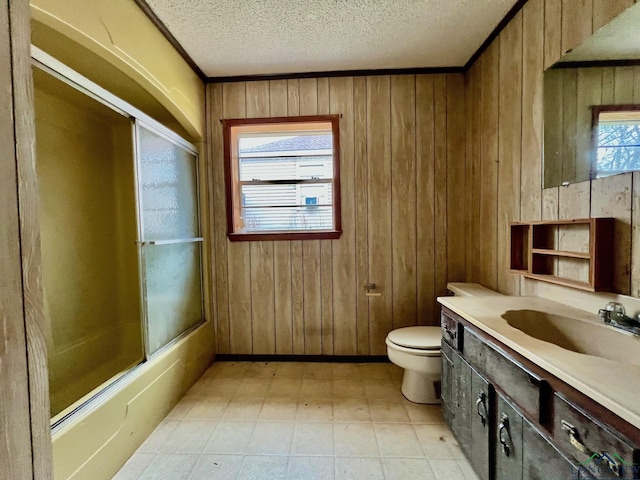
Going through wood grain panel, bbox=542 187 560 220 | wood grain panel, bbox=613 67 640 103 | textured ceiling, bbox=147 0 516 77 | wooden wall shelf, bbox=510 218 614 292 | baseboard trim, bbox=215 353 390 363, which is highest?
textured ceiling, bbox=147 0 516 77

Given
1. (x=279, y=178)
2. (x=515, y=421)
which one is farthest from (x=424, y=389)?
(x=279, y=178)

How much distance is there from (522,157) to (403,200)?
34.9 inches

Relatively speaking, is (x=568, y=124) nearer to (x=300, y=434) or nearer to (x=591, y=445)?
(x=591, y=445)

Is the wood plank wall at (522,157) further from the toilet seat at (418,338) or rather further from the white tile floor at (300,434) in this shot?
the white tile floor at (300,434)

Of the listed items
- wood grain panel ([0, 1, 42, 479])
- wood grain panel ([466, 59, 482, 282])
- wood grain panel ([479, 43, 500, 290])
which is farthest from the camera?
wood grain panel ([466, 59, 482, 282])

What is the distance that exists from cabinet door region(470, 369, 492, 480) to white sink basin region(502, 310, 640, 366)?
32 cm

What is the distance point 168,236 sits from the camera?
2.00 m

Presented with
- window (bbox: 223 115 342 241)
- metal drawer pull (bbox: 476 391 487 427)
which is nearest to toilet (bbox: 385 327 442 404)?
metal drawer pull (bbox: 476 391 487 427)

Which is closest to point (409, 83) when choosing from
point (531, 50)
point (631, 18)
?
point (531, 50)

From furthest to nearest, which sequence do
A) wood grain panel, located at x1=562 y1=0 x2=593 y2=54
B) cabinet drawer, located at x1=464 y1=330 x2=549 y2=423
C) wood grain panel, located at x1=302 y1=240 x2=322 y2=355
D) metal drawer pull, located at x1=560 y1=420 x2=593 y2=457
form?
wood grain panel, located at x1=302 y1=240 x2=322 y2=355
wood grain panel, located at x1=562 y1=0 x2=593 y2=54
cabinet drawer, located at x1=464 y1=330 x2=549 y2=423
metal drawer pull, located at x1=560 y1=420 x2=593 y2=457

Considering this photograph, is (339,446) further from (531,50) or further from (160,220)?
(531,50)

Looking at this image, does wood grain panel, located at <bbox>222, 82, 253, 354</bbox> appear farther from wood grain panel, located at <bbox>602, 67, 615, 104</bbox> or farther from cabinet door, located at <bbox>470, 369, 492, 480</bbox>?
wood grain panel, located at <bbox>602, 67, 615, 104</bbox>

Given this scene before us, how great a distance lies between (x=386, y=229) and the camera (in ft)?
8.00

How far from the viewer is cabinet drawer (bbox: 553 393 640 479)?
61 cm
